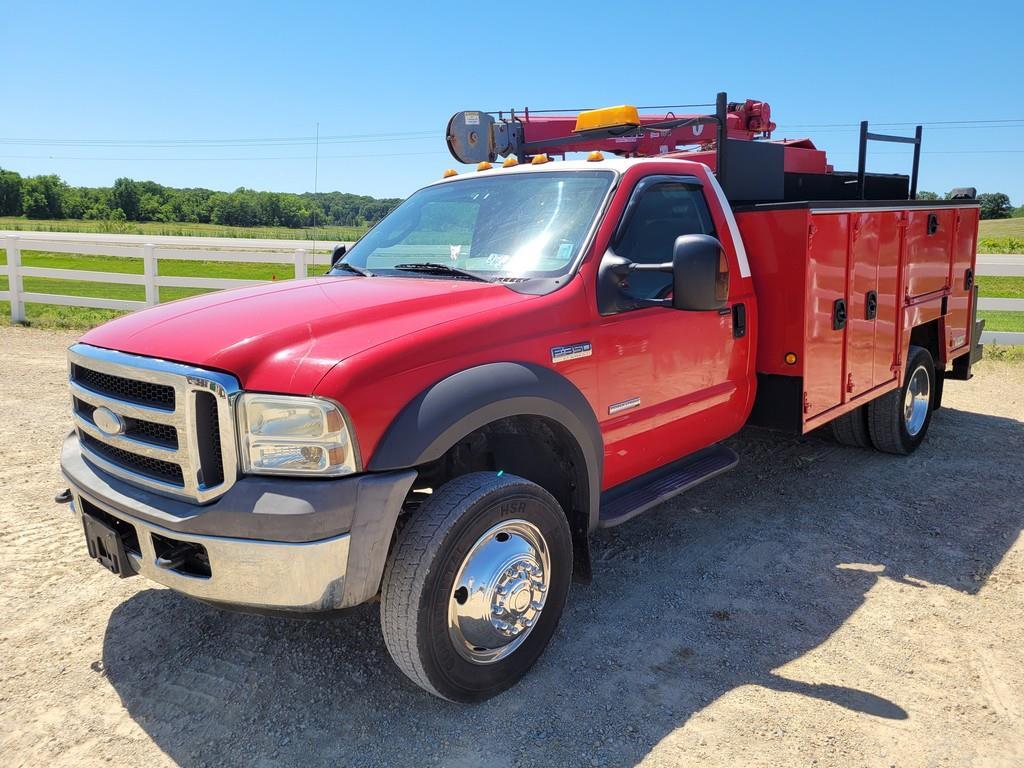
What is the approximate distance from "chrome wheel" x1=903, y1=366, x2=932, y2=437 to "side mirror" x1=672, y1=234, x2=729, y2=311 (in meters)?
3.57

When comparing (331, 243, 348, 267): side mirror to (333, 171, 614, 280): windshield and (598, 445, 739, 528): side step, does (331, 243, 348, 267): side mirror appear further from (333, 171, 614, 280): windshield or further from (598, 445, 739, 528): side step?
(598, 445, 739, 528): side step

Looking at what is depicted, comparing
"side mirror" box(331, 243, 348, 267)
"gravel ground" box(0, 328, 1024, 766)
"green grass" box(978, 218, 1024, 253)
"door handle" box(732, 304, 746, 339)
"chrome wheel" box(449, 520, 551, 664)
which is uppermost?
"green grass" box(978, 218, 1024, 253)

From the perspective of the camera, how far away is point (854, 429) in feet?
20.2

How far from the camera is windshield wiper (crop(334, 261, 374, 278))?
396 centimetres

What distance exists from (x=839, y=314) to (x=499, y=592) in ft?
9.56

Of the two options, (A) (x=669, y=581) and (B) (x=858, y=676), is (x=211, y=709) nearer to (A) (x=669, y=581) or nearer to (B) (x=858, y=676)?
(A) (x=669, y=581)

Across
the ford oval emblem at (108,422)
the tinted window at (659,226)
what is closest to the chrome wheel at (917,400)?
the tinted window at (659,226)

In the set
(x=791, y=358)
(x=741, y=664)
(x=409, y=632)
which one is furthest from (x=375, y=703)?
(x=791, y=358)

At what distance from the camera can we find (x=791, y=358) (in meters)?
4.46

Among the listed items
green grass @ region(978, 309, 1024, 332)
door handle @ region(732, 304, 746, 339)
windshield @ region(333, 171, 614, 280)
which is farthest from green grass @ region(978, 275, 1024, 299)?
windshield @ region(333, 171, 614, 280)

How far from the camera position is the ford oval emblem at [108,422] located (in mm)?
2973

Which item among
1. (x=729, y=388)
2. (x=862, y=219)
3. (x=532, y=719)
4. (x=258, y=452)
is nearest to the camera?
(x=258, y=452)

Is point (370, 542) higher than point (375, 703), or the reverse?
point (370, 542)

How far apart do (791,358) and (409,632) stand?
2.74 m
